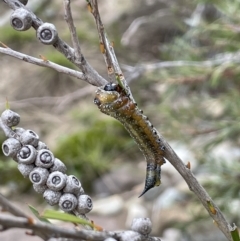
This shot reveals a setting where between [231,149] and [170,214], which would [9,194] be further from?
[231,149]

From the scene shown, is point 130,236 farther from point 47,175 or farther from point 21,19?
point 21,19

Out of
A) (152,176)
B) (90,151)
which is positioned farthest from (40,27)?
(90,151)

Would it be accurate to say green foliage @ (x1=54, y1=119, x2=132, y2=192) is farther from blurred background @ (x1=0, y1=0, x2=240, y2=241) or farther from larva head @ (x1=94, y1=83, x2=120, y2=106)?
larva head @ (x1=94, y1=83, x2=120, y2=106)

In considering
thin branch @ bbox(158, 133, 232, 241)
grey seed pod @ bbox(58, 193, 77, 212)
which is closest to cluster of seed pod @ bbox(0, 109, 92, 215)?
grey seed pod @ bbox(58, 193, 77, 212)

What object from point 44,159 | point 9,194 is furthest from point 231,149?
point 44,159

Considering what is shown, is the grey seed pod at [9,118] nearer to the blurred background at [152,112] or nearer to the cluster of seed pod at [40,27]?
the cluster of seed pod at [40,27]


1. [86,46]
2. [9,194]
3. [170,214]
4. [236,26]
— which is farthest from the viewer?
[86,46]

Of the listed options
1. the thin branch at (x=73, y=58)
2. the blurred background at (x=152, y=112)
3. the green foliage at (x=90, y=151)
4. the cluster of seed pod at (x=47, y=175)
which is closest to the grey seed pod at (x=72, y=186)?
the cluster of seed pod at (x=47, y=175)

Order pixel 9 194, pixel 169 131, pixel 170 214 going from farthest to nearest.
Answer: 1. pixel 9 194
2. pixel 170 214
3. pixel 169 131
